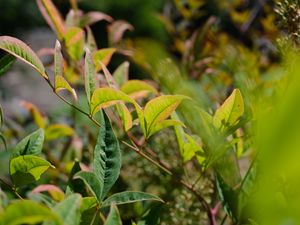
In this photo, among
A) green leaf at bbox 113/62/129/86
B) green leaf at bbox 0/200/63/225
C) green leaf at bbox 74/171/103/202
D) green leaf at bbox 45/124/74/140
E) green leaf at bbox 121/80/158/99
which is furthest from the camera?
green leaf at bbox 45/124/74/140

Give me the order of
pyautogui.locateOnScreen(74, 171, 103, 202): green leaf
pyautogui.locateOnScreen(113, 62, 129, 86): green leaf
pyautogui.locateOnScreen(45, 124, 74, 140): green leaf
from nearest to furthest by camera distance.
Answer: pyautogui.locateOnScreen(74, 171, 103, 202): green leaf
pyautogui.locateOnScreen(113, 62, 129, 86): green leaf
pyautogui.locateOnScreen(45, 124, 74, 140): green leaf

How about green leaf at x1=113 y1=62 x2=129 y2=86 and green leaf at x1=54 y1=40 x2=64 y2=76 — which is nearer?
green leaf at x1=54 y1=40 x2=64 y2=76

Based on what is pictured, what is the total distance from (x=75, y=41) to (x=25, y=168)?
0.41 meters

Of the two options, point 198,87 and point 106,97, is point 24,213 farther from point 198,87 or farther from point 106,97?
point 198,87

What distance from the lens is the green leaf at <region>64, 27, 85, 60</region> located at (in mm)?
973

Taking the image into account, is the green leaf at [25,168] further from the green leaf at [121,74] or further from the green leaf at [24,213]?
the green leaf at [121,74]

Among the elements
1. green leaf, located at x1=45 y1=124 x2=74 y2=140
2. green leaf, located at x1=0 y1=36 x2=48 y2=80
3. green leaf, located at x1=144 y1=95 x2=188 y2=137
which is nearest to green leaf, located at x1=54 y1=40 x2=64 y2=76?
green leaf, located at x1=0 y1=36 x2=48 y2=80

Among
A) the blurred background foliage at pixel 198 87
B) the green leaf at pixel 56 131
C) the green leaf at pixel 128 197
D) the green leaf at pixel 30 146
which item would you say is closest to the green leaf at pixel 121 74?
the blurred background foliage at pixel 198 87

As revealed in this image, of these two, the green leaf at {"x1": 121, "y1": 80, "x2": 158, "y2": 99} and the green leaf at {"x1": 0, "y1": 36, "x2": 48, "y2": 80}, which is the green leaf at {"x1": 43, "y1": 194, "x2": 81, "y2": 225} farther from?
the green leaf at {"x1": 121, "y1": 80, "x2": 158, "y2": 99}

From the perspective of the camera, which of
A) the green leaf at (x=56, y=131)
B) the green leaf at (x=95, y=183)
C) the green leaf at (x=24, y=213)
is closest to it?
the green leaf at (x=24, y=213)

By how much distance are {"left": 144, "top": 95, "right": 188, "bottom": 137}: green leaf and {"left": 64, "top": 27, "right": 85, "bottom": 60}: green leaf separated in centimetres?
37

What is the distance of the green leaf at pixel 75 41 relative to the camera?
97 cm

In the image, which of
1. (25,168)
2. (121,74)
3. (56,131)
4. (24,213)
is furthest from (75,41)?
(24,213)

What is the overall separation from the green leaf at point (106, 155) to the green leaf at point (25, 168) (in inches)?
2.5
